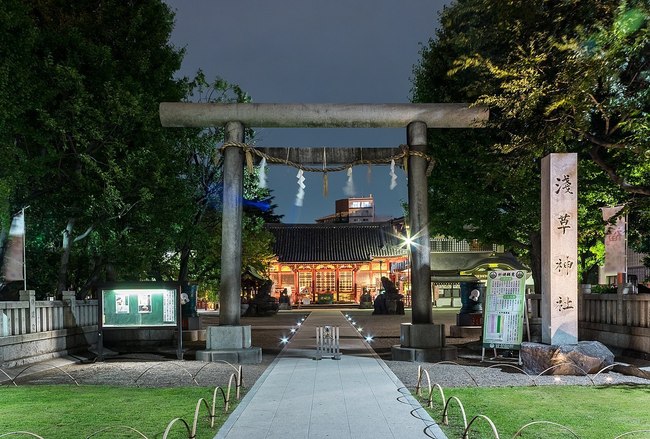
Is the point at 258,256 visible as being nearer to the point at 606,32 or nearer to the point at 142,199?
the point at 142,199

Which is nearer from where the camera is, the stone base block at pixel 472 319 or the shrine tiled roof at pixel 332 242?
the stone base block at pixel 472 319

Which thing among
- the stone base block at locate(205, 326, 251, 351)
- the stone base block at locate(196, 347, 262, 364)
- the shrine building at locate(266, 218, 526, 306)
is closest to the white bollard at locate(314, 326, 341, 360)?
the stone base block at locate(196, 347, 262, 364)

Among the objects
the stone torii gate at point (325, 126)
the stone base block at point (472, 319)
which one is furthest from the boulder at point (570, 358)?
the stone base block at point (472, 319)

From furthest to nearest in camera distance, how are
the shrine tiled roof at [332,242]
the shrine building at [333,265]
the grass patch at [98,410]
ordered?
the shrine tiled roof at [332,242]
the shrine building at [333,265]
the grass patch at [98,410]

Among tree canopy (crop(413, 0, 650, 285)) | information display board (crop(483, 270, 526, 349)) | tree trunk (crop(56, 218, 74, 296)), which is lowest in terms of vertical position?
information display board (crop(483, 270, 526, 349))

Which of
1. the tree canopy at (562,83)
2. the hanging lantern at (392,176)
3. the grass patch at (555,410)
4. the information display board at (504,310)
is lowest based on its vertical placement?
the grass patch at (555,410)

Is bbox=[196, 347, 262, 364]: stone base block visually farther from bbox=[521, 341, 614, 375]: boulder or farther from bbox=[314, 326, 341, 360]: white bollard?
bbox=[521, 341, 614, 375]: boulder

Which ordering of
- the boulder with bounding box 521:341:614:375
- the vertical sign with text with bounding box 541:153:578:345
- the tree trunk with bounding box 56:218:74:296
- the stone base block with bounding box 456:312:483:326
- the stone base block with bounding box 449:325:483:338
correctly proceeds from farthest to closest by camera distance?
1. the stone base block with bounding box 456:312:483:326
2. the stone base block with bounding box 449:325:483:338
3. the tree trunk with bounding box 56:218:74:296
4. the vertical sign with text with bounding box 541:153:578:345
5. the boulder with bounding box 521:341:614:375

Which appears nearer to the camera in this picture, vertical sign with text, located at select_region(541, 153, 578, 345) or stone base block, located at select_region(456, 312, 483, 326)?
vertical sign with text, located at select_region(541, 153, 578, 345)

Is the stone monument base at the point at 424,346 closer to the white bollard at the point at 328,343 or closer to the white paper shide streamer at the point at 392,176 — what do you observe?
the white bollard at the point at 328,343

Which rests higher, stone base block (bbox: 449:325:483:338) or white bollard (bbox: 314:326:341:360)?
white bollard (bbox: 314:326:341:360)

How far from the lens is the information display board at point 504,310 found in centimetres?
1471

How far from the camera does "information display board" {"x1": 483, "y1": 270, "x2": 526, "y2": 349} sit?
579 inches

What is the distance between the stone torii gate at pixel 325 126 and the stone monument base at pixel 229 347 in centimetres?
2
